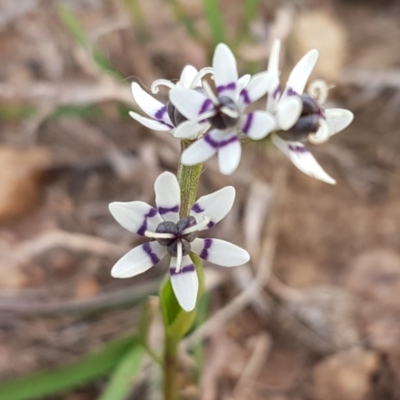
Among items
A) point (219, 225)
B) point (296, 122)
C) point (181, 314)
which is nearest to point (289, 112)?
point (296, 122)

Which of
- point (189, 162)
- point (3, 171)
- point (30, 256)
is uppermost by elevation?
point (189, 162)

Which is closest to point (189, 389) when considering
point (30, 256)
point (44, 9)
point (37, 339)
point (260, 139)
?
point (37, 339)

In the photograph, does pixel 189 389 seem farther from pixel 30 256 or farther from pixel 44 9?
pixel 44 9

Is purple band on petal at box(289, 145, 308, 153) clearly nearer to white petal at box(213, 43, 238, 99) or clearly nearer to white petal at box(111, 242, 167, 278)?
white petal at box(213, 43, 238, 99)

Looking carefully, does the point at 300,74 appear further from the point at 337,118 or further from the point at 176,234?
the point at 176,234

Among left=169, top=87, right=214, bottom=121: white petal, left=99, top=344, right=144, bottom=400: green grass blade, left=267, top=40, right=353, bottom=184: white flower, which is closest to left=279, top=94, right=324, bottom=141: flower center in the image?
left=267, top=40, right=353, bottom=184: white flower
